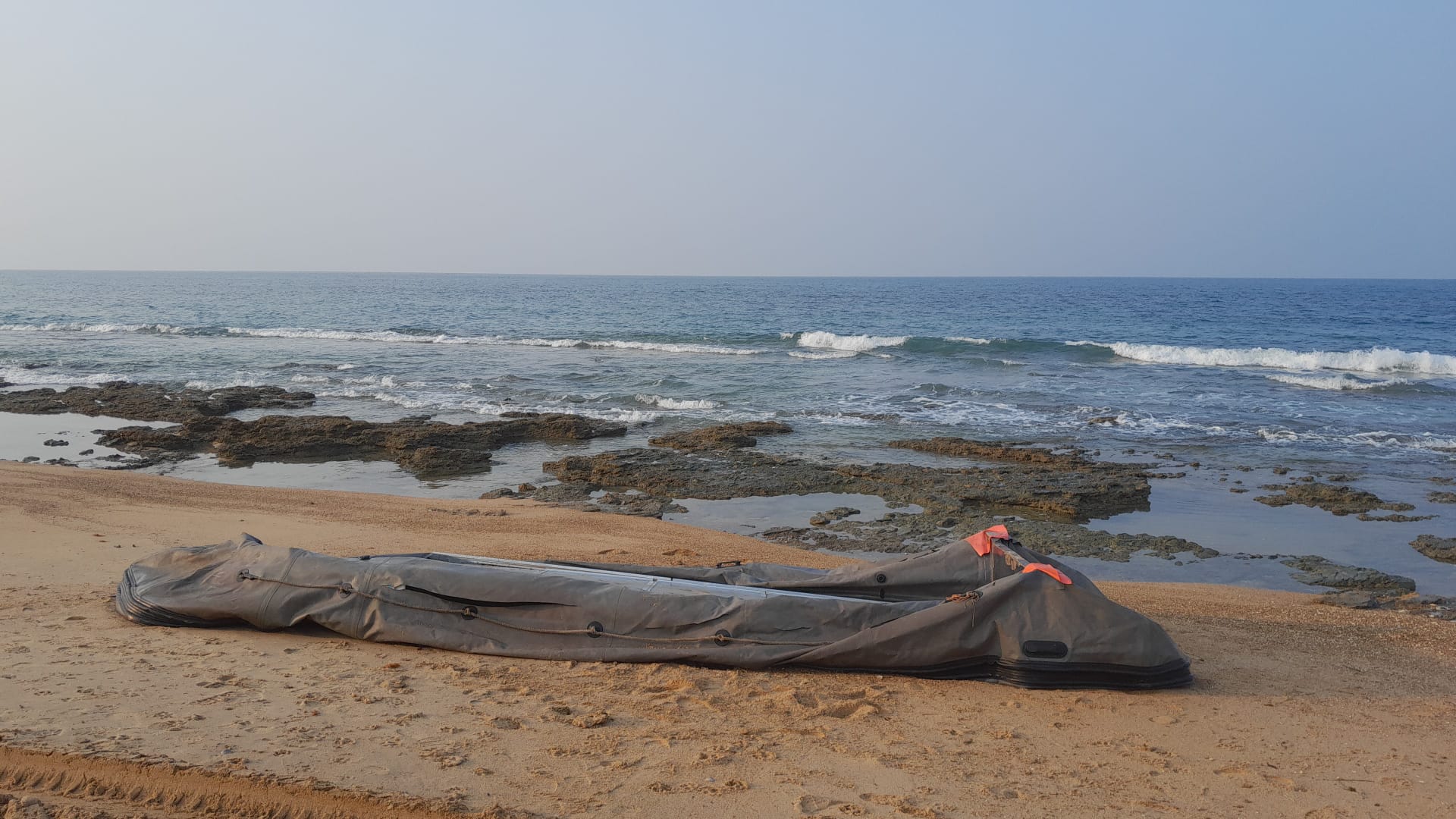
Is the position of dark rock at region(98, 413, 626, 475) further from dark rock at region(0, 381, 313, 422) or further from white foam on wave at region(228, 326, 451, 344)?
white foam on wave at region(228, 326, 451, 344)

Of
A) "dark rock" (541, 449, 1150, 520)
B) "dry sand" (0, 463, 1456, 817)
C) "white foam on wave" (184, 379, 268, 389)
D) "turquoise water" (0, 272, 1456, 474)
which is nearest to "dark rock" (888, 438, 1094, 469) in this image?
"dark rock" (541, 449, 1150, 520)

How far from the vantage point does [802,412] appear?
59.8 ft

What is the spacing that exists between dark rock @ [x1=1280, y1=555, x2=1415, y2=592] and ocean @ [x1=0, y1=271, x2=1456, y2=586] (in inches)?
73.6

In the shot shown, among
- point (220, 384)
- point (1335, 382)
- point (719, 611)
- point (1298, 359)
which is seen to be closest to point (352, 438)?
point (220, 384)

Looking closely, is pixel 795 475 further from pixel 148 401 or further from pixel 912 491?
pixel 148 401

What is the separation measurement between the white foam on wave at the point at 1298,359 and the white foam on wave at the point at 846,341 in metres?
7.94

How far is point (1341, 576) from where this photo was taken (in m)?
8.31

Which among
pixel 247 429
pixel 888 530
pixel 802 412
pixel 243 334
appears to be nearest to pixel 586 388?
pixel 802 412

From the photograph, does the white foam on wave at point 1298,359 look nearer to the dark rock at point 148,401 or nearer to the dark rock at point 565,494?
the dark rock at point 565,494

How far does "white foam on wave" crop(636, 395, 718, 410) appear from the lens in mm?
19000

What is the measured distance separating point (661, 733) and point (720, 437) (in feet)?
34.6

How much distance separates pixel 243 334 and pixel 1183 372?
35.3 meters

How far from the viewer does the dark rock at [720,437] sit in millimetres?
14352

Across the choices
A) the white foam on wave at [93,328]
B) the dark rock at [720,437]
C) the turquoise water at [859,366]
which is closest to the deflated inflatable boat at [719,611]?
the dark rock at [720,437]
